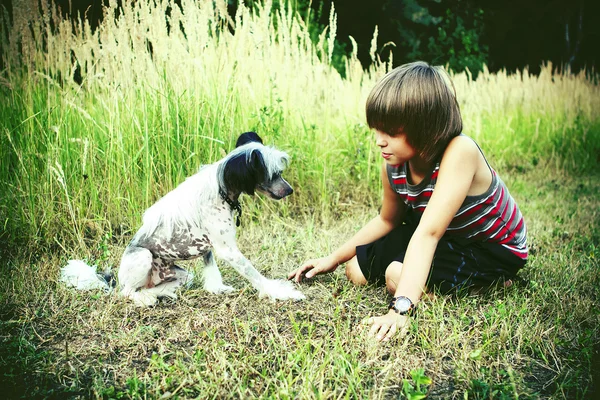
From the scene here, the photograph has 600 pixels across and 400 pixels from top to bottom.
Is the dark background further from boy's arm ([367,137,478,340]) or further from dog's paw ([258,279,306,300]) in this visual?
dog's paw ([258,279,306,300])

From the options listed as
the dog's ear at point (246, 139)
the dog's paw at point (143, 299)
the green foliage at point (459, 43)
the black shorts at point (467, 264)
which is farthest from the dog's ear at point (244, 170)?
the green foliage at point (459, 43)

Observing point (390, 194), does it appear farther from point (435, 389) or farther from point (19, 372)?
point (19, 372)

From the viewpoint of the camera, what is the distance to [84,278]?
Result: 237 cm

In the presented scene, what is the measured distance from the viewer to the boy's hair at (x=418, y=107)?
6.15 ft

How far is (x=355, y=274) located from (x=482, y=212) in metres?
0.74

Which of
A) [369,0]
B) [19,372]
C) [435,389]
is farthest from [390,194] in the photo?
[369,0]

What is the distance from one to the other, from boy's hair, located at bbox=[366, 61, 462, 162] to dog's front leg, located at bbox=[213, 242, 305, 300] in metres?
0.89

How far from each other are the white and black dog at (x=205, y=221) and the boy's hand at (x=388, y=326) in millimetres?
545

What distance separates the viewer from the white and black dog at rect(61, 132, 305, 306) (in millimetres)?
2121

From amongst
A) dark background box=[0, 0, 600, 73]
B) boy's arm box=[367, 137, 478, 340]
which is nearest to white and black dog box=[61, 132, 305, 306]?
boy's arm box=[367, 137, 478, 340]

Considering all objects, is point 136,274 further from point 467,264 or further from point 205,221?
point 467,264

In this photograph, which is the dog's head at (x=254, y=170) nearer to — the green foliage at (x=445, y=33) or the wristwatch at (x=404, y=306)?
the wristwatch at (x=404, y=306)

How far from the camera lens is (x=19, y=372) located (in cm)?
167

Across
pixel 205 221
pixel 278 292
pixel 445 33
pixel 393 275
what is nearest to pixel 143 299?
pixel 205 221
